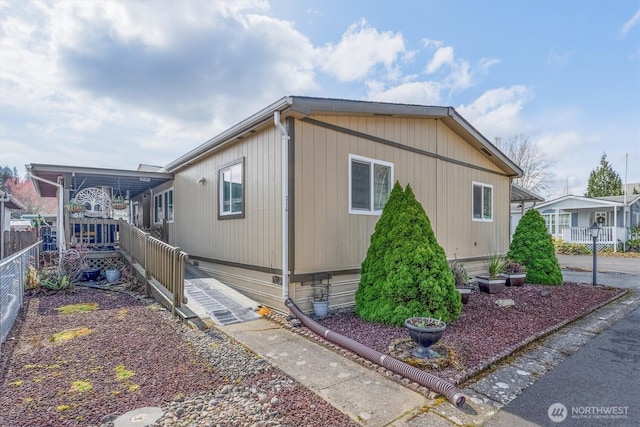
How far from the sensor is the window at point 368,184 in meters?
6.48

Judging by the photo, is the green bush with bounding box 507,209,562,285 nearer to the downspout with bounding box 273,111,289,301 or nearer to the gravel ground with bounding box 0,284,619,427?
the gravel ground with bounding box 0,284,619,427

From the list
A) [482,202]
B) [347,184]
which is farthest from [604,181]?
[347,184]

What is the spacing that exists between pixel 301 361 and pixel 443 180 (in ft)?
21.7

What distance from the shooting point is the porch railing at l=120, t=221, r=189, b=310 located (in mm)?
5387

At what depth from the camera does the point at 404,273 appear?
5062 mm

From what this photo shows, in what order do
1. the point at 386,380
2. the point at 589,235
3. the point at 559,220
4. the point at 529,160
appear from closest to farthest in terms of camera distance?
1. the point at 386,380
2. the point at 589,235
3. the point at 559,220
4. the point at 529,160

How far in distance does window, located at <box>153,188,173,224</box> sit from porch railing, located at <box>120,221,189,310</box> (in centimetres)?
223

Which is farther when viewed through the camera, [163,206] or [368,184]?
[163,206]

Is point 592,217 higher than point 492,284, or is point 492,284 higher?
point 592,217

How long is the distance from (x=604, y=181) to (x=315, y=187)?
37170mm

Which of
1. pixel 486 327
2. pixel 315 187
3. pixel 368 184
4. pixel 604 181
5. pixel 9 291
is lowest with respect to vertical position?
pixel 486 327

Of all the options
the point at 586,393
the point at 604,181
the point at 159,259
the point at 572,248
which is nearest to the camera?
the point at 586,393

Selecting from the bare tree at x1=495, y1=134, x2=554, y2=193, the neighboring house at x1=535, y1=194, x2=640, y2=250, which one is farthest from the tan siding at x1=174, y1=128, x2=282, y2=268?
the bare tree at x1=495, y1=134, x2=554, y2=193

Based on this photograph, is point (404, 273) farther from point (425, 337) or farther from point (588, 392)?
point (588, 392)
